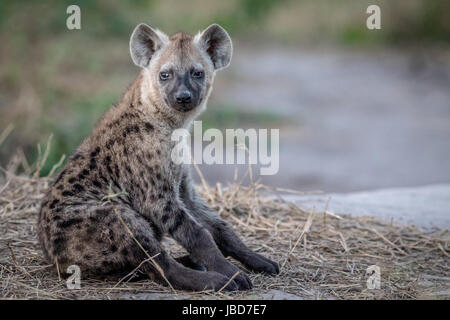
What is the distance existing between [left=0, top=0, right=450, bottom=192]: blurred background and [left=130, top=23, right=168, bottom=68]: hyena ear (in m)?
4.02

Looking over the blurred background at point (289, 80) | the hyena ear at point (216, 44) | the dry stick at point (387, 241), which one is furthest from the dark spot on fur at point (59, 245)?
the blurred background at point (289, 80)

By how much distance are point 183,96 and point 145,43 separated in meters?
0.65

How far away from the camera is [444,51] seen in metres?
16.0

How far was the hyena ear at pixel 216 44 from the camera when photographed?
4.90m

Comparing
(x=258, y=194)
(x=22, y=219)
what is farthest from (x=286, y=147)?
(x=22, y=219)

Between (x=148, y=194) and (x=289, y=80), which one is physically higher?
(x=289, y=80)

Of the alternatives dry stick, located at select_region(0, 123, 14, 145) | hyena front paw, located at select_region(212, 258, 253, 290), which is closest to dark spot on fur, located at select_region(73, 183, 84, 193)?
hyena front paw, located at select_region(212, 258, 253, 290)

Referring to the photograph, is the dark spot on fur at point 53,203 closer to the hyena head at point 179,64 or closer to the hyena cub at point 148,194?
the hyena cub at point 148,194

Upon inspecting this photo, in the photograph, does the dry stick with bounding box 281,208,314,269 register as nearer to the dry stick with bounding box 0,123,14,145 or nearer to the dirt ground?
the dirt ground

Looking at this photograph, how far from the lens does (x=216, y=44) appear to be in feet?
16.5

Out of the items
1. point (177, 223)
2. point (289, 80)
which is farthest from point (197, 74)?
Answer: point (289, 80)

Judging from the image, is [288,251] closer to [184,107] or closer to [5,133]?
[184,107]
